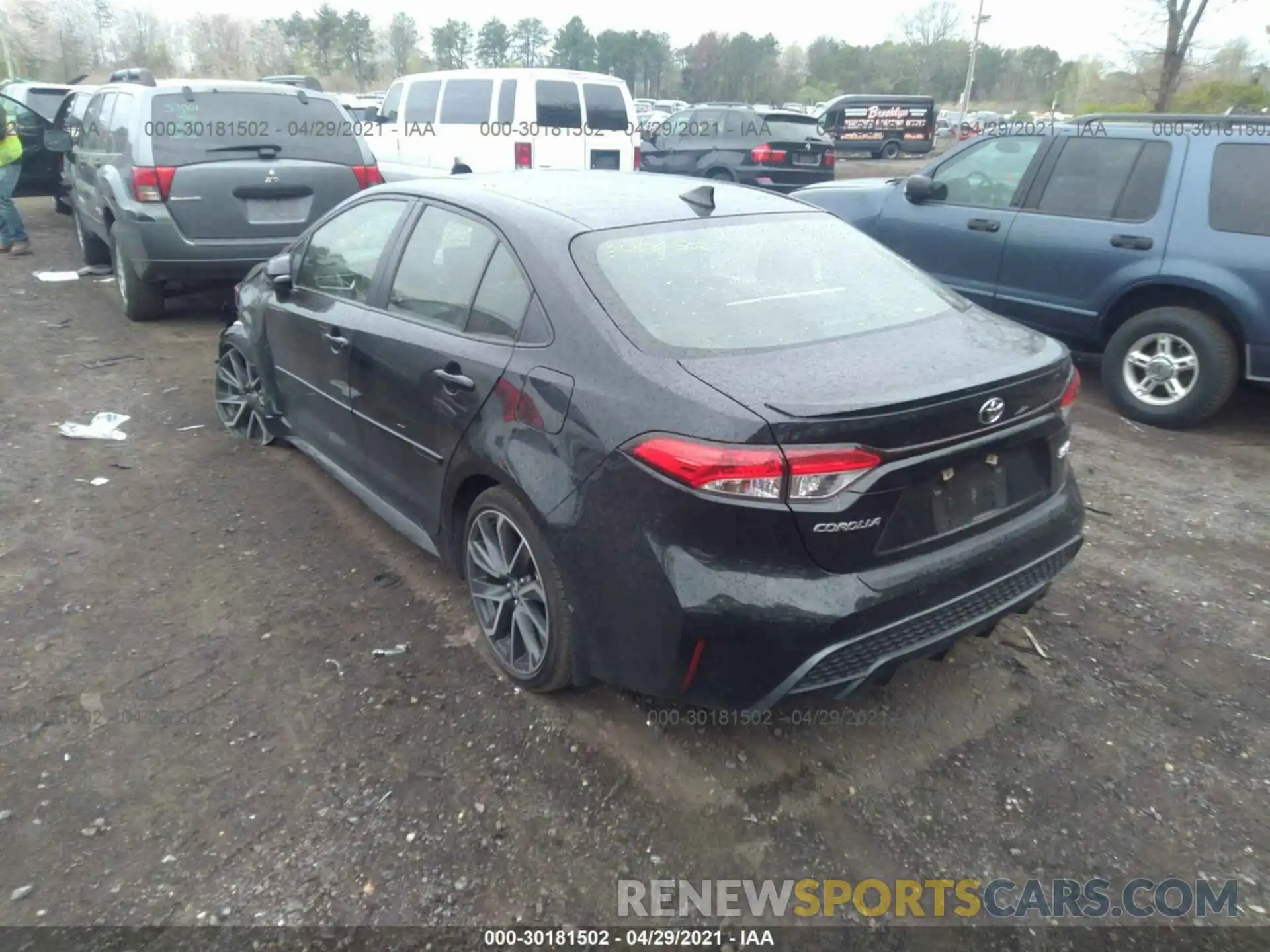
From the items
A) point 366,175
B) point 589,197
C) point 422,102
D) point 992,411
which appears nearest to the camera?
point 992,411

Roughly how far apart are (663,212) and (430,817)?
215cm

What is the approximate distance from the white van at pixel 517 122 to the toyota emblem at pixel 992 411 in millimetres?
9810

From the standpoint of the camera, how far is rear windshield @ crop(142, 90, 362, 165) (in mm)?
7137

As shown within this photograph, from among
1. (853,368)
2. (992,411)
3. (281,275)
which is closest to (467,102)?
(281,275)

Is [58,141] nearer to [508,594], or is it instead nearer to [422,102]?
[422,102]

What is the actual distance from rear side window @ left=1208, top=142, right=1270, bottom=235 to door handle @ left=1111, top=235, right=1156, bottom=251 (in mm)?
337

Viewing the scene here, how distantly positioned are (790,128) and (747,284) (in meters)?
14.2

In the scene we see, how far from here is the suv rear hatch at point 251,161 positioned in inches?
277

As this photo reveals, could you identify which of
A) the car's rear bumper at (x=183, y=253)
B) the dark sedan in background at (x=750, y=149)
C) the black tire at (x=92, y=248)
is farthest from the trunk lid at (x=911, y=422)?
the dark sedan in background at (x=750, y=149)

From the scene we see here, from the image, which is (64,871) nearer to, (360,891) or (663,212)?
(360,891)

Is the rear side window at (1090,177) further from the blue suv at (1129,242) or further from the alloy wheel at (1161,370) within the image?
the alloy wheel at (1161,370)

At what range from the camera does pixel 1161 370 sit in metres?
5.73

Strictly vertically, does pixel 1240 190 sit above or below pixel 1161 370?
above

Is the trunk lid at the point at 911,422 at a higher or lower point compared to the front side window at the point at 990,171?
lower
